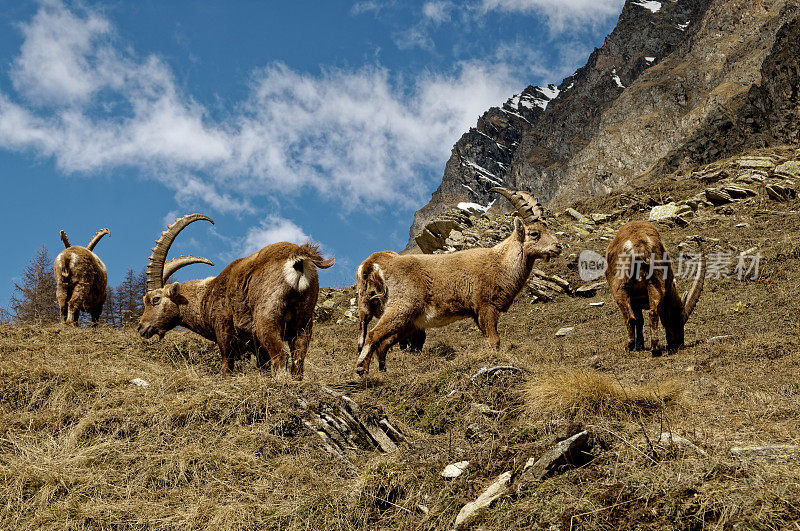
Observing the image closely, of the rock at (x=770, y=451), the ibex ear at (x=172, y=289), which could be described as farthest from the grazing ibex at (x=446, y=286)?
the rock at (x=770, y=451)

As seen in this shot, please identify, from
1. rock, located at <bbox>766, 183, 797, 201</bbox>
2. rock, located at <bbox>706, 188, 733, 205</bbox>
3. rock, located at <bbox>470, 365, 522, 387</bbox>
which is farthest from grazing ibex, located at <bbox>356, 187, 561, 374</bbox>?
rock, located at <bbox>766, 183, 797, 201</bbox>

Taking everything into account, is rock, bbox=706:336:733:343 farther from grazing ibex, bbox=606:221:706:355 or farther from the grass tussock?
the grass tussock

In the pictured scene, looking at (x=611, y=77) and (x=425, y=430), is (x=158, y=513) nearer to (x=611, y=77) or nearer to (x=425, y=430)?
(x=425, y=430)

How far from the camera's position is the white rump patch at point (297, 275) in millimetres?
7436

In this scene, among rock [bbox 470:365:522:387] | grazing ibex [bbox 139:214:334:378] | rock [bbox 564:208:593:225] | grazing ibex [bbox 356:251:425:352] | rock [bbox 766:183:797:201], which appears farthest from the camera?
rock [bbox 564:208:593:225]

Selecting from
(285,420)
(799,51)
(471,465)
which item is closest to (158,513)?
(285,420)

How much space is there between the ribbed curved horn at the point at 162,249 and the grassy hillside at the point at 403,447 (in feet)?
6.78

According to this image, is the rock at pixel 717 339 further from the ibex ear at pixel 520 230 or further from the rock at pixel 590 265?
the rock at pixel 590 265

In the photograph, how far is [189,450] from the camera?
4.86 metres

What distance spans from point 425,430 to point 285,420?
4.65 feet

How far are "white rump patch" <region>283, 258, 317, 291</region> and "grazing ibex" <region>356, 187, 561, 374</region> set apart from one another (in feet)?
5.32

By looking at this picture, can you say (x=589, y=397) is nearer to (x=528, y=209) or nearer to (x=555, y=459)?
(x=555, y=459)

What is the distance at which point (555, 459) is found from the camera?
12.1 feet

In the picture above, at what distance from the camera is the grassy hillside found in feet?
10.7
